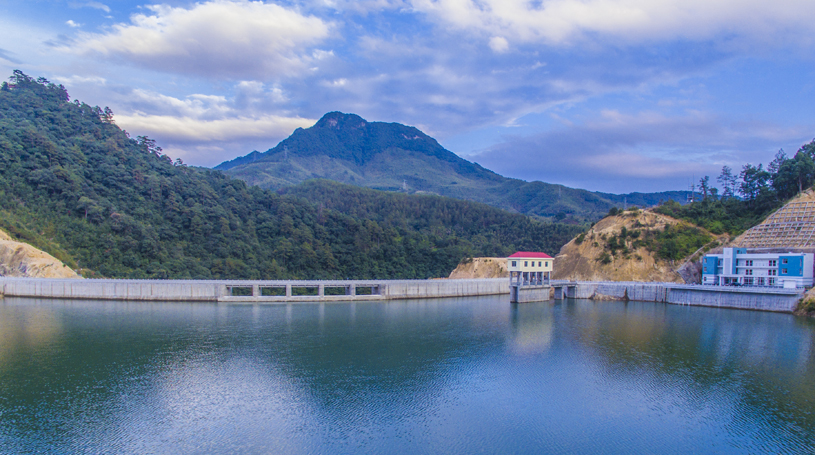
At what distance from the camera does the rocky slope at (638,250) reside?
6400 centimetres

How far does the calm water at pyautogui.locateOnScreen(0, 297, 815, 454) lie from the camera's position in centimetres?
1788

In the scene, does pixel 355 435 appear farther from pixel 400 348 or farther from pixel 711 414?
pixel 711 414

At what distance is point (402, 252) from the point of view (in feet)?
298

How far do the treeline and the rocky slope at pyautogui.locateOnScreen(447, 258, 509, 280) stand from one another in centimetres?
2706

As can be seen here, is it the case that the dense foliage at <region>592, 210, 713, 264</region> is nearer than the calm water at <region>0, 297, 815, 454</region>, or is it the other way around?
the calm water at <region>0, 297, 815, 454</region>

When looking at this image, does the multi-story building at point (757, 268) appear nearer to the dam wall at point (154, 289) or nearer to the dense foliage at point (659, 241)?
the dense foliage at point (659, 241)

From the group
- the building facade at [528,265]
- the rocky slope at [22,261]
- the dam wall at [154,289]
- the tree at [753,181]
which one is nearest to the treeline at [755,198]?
the tree at [753,181]

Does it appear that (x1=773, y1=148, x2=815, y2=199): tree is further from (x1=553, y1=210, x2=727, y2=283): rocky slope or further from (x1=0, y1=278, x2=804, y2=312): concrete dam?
(x1=0, y1=278, x2=804, y2=312): concrete dam

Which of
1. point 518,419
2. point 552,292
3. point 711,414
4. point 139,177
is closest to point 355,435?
point 518,419

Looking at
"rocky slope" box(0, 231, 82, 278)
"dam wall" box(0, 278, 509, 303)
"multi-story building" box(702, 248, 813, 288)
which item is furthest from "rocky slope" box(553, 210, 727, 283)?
"rocky slope" box(0, 231, 82, 278)

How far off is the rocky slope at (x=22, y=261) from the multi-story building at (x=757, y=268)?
264 ft

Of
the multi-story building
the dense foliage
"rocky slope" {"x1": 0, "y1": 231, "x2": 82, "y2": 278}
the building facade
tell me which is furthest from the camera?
the dense foliage

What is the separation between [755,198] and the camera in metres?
70.5

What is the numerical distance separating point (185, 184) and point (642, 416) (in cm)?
7931
